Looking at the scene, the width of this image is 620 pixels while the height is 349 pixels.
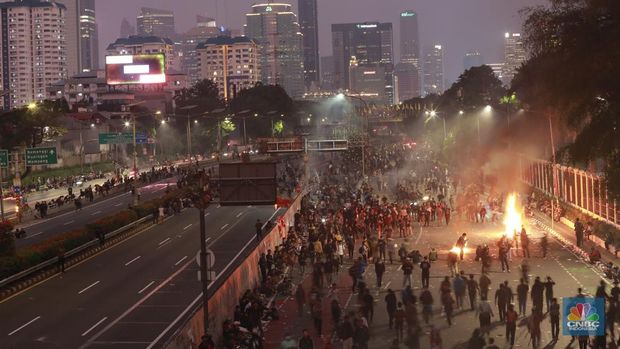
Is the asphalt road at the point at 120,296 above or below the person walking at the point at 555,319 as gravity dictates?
below

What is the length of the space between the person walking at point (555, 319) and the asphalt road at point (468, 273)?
0.20 meters

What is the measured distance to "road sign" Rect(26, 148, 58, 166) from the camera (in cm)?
5647

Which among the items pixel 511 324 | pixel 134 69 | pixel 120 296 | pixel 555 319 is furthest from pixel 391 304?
pixel 134 69

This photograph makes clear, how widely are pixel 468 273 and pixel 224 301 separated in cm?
1135

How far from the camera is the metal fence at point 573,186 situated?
130 ft

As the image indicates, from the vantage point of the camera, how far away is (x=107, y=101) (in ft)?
527

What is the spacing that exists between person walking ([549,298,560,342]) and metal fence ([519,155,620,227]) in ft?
26.3

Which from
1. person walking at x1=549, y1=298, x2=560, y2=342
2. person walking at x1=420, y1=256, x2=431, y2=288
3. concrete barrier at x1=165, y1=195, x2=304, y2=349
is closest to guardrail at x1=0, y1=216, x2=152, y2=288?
concrete barrier at x1=165, y1=195, x2=304, y2=349

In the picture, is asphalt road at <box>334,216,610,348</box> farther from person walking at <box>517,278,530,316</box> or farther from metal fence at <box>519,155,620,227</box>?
metal fence at <box>519,155,620,227</box>

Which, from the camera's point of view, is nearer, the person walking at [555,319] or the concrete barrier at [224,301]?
the concrete barrier at [224,301]

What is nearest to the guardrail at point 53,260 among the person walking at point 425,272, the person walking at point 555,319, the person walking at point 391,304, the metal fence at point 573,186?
the person walking at point 425,272

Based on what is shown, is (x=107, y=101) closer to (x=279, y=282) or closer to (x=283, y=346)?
(x=279, y=282)

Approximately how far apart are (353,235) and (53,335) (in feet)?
59.9

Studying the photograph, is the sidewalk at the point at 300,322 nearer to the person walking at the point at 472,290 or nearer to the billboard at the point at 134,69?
the person walking at the point at 472,290
